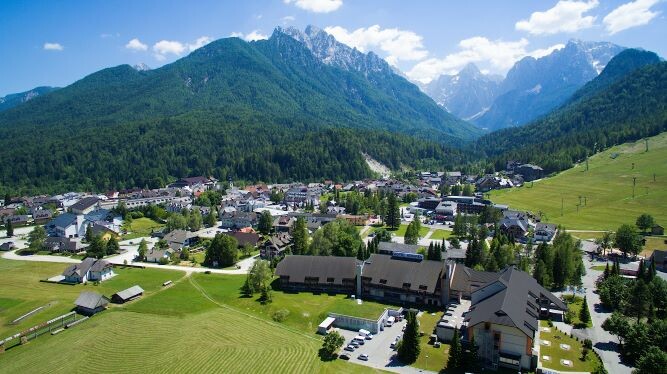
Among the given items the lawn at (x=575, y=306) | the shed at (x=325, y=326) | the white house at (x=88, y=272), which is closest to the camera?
the shed at (x=325, y=326)

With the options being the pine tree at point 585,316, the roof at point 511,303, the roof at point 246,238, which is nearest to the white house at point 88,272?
the roof at point 246,238

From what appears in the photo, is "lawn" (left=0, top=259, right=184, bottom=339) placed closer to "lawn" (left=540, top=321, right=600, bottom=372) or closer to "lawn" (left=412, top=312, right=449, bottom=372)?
"lawn" (left=412, top=312, right=449, bottom=372)

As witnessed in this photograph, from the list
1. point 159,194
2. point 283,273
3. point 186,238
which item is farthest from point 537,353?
point 159,194

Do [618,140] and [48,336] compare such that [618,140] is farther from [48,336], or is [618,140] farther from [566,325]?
[48,336]

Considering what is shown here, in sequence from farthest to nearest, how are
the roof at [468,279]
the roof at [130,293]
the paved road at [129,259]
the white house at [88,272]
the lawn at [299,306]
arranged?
1. the paved road at [129,259]
2. the white house at [88,272]
3. the roof at [130,293]
4. the roof at [468,279]
5. the lawn at [299,306]

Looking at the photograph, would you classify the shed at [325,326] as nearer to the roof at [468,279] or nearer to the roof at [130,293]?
the roof at [468,279]

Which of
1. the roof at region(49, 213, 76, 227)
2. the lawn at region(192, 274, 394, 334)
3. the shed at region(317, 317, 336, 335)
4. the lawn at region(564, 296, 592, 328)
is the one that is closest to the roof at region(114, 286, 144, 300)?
the lawn at region(192, 274, 394, 334)
